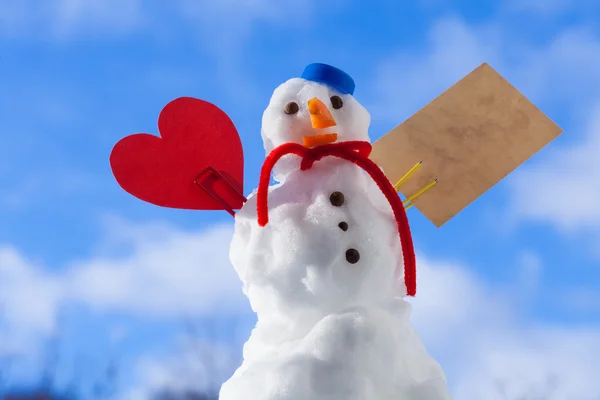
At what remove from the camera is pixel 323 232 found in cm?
128

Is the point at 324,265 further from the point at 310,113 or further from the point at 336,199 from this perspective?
the point at 310,113

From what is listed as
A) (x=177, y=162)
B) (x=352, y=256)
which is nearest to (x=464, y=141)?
(x=352, y=256)

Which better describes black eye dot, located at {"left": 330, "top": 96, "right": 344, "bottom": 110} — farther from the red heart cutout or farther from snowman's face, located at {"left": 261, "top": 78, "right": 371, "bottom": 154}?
the red heart cutout

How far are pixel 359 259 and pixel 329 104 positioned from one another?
318mm

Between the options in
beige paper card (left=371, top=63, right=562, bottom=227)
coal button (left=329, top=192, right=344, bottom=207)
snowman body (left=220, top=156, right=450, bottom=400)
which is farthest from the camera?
beige paper card (left=371, top=63, right=562, bottom=227)

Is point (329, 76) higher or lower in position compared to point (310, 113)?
higher

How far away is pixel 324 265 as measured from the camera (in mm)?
1258

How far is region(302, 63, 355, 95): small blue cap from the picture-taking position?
1.42m

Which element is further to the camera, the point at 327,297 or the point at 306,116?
the point at 306,116

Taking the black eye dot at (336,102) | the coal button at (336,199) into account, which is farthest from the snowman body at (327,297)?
the black eye dot at (336,102)

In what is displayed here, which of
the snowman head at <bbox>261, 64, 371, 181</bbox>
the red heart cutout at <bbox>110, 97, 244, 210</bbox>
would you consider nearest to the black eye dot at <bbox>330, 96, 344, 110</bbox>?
the snowman head at <bbox>261, 64, 371, 181</bbox>

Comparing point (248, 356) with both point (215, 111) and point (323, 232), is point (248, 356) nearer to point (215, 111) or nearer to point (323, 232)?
point (323, 232)

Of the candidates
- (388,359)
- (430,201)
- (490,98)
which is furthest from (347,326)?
(490,98)

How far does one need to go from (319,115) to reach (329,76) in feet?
0.41
